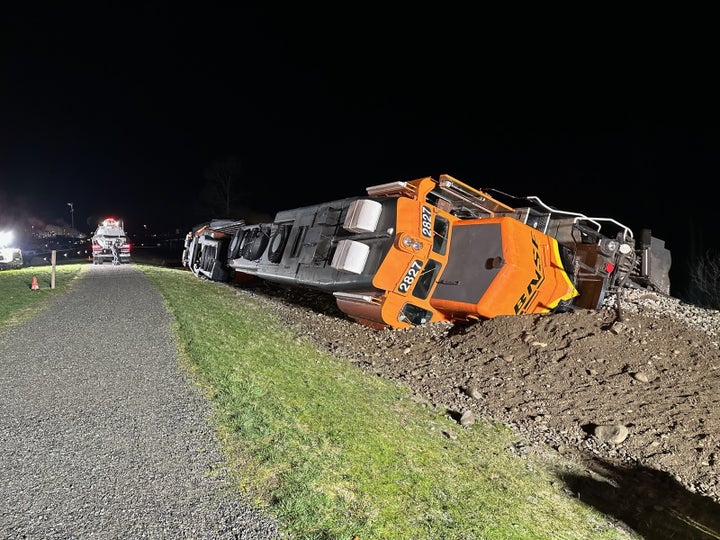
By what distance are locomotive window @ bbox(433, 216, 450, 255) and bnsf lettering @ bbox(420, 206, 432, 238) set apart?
0.77 ft

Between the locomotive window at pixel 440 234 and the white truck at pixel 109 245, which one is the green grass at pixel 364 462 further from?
the white truck at pixel 109 245

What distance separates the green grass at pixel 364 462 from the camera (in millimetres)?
2930

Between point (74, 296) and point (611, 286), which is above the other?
point (611, 286)

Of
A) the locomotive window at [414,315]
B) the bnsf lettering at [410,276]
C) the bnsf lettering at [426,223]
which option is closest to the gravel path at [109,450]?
the bnsf lettering at [410,276]

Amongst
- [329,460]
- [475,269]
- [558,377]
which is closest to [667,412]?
[558,377]

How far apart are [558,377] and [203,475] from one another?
5250 millimetres

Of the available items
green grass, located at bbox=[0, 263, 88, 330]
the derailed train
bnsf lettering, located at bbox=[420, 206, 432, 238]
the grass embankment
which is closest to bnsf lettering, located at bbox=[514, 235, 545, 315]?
the derailed train

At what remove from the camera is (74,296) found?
10.8 metres

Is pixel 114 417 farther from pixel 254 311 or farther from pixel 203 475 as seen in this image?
pixel 254 311

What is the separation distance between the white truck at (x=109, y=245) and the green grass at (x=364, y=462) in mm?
20740

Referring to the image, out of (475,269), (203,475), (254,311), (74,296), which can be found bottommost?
(74,296)

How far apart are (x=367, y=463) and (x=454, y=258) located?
5261mm

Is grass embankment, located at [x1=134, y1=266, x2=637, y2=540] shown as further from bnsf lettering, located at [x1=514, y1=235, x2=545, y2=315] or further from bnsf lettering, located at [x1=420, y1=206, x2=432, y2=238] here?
bnsf lettering, located at [x1=514, y1=235, x2=545, y2=315]

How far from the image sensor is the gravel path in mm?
2656
